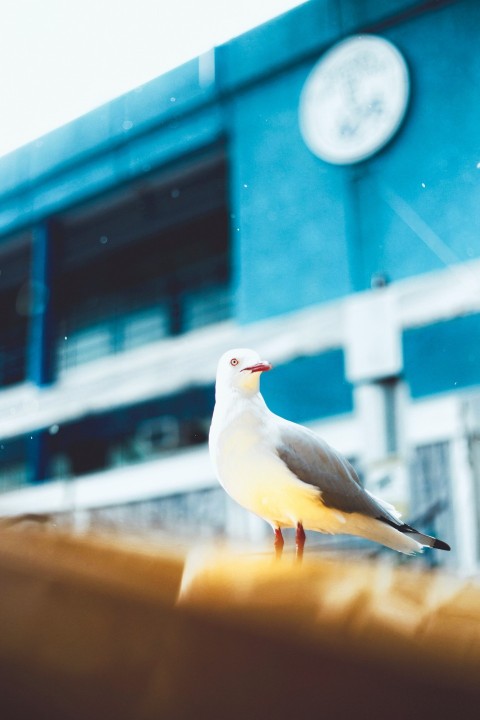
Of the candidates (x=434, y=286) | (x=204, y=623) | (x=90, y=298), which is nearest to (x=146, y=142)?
(x=90, y=298)

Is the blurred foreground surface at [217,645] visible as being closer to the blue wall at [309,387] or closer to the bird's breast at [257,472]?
the bird's breast at [257,472]

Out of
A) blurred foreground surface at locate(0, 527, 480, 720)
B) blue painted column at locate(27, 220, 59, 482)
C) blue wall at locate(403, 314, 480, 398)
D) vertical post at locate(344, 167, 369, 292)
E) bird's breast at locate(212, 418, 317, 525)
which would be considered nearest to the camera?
blurred foreground surface at locate(0, 527, 480, 720)

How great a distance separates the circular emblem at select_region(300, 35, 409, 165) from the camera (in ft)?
6.30

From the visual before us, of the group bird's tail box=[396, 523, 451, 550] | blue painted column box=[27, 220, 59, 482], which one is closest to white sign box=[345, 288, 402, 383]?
bird's tail box=[396, 523, 451, 550]

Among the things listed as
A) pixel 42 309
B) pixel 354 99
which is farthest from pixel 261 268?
pixel 42 309

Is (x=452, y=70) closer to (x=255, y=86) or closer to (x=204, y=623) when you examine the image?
(x=255, y=86)

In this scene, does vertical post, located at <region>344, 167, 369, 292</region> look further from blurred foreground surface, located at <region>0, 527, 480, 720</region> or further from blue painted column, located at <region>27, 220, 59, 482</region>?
blurred foreground surface, located at <region>0, 527, 480, 720</region>

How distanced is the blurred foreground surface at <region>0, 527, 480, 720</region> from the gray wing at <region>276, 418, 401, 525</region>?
28.9 inches

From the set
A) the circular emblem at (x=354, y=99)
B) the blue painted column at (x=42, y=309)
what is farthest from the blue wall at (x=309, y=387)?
the blue painted column at (x=42, y=309)

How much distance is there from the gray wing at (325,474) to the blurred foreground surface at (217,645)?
2.41 feet

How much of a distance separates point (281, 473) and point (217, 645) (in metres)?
0.74

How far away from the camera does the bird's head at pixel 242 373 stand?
926 millimetres

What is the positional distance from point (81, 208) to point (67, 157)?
0.48 ft

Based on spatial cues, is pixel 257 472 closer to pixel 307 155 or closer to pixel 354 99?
pixel 307 155
